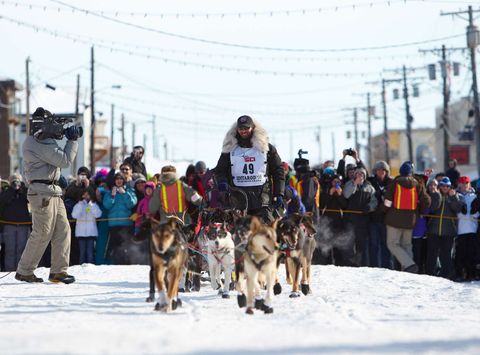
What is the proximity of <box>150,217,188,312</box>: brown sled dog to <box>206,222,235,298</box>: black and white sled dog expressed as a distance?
127cm

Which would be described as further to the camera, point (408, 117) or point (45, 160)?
point (408, 117)

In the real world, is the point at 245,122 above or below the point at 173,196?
above

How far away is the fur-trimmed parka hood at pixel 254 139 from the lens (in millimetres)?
10570

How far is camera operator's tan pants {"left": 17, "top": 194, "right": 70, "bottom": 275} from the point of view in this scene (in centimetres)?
1158

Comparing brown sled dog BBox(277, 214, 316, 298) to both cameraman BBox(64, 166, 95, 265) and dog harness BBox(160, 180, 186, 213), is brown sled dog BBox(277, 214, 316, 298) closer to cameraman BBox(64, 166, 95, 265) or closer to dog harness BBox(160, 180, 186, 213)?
dog harness BBox(160, 180, 186, 213)

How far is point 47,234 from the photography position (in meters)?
11.7

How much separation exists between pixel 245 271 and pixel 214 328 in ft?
4.24

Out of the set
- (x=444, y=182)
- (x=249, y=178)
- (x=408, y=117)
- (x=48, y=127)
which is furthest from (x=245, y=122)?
(x=408, y=117)

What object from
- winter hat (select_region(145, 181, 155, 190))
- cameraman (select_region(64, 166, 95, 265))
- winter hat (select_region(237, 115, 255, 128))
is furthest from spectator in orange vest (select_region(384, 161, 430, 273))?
winter hat (select_region(237, 115, 255, 128))

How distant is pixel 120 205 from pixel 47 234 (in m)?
4.31

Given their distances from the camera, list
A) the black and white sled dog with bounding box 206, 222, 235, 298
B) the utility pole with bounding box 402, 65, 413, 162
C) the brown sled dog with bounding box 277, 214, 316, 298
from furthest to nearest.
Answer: the utility pole with bounding box 402, 65, 413, 162, the black and white sled dog with bounding box 206, 222, 235, 298, the brown sled dog with bounding box 277, 214, 316, 298

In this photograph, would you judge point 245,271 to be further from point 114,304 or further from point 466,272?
point 466,272

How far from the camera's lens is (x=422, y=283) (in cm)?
1252

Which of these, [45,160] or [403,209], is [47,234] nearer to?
[45,160]
